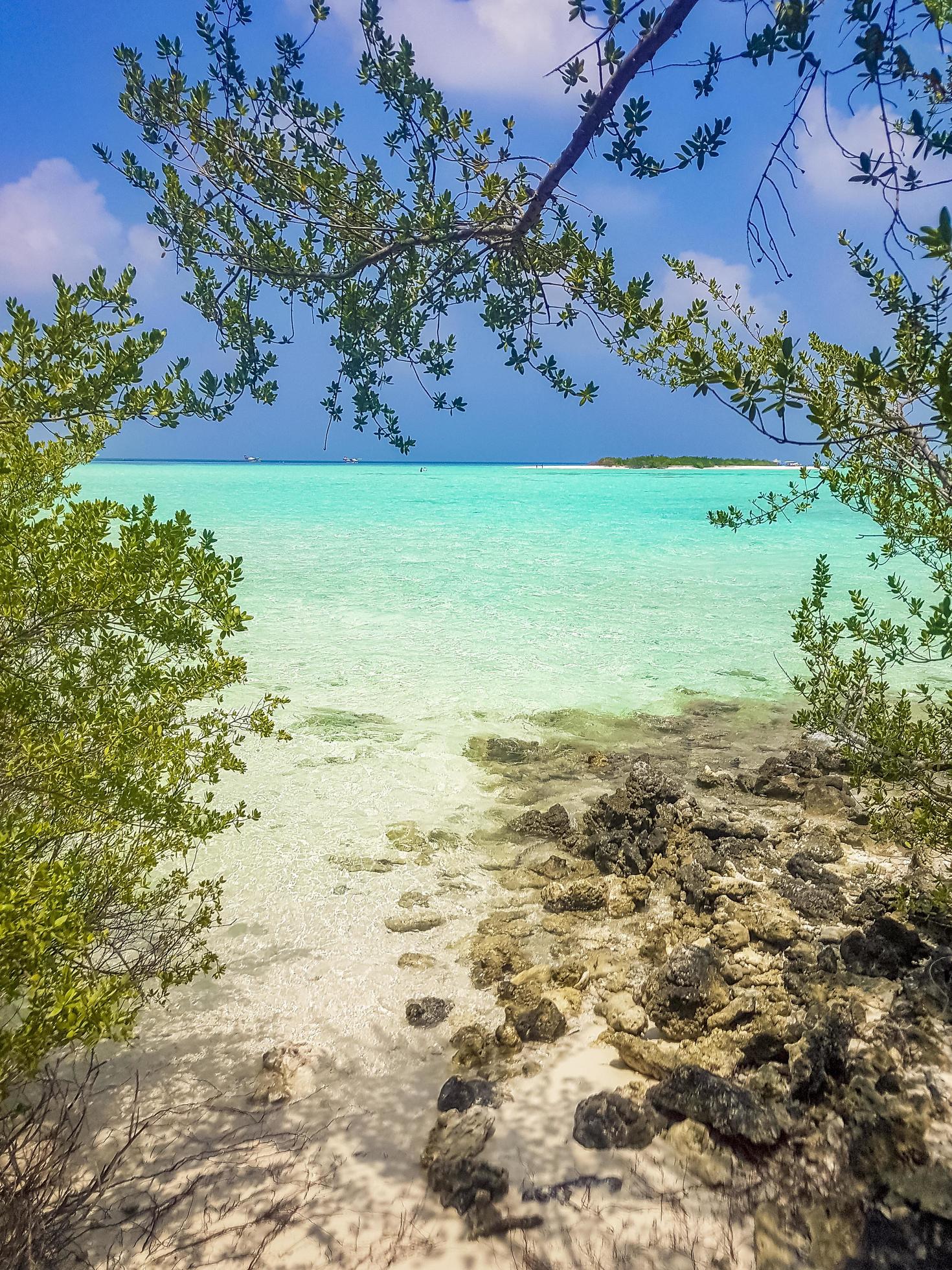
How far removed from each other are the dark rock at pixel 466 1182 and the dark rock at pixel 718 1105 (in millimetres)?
847

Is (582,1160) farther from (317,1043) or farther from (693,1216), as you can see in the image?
(317,1043)

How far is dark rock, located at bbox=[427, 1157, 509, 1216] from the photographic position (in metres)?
3.07

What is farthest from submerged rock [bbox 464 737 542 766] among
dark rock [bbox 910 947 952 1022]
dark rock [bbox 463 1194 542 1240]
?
dark rock [bbox 463 1194 542 1240]

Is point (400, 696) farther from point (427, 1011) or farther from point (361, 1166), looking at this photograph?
point (361, 1166)

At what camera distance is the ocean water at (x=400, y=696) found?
488 centimetres

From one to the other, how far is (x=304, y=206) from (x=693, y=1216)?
17.3 feet

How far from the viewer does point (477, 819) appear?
743cm

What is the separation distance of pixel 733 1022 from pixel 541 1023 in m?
1.09

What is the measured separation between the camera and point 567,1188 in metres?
3.09

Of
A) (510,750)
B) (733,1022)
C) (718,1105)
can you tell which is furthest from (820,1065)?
(510,750)

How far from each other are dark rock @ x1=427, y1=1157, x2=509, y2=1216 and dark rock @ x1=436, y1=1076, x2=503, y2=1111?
1.44 feet

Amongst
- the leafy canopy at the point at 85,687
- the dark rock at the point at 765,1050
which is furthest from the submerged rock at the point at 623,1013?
the leafy canopy at the point at 85,687

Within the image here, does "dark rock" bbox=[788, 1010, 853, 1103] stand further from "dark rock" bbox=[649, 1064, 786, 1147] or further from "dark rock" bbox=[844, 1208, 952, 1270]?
"dark rock" bbox=[844, 1208, 952, 1270]

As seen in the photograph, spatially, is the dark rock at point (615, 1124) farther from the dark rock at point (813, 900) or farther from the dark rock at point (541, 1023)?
the dark rock at point (813, 900)
